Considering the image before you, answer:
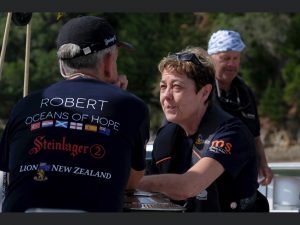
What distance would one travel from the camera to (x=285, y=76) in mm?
27797

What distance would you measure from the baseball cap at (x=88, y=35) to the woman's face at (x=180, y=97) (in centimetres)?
45

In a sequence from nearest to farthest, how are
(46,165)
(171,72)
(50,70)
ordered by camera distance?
(46,165), (171,72), (50,70)

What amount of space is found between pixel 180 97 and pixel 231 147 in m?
0.29

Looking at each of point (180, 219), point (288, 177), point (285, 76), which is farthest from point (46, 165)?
point (285, 76)

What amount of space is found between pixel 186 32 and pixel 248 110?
24.0 m

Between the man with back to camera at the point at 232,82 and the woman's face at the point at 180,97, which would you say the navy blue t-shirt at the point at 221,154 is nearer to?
the woman's face at the point at 180,97

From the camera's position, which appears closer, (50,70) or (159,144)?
(159,144)

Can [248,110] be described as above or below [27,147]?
below

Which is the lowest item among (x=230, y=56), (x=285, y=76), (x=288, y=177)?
(x=285, y=76)

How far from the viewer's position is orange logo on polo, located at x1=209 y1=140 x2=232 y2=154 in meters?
3.05

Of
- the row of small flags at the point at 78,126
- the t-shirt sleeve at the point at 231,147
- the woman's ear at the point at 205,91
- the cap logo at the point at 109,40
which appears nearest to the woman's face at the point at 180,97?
the woman's ear at the point at 205,91

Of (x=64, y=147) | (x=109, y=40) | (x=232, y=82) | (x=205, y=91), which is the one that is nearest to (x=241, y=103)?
(x=232, y=82)

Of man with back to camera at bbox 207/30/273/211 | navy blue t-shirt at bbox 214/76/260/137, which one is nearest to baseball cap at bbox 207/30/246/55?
man with back to camera at bbox 207/30/273/211

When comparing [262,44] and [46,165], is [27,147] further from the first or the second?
[262,44]
